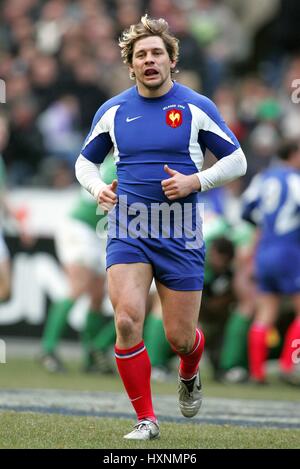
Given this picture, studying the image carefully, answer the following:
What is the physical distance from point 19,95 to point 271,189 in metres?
5.43

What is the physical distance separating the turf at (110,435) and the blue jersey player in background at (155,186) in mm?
252

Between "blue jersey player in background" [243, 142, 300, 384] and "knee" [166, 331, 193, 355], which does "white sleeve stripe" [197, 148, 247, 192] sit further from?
"blue jersey player in background" [243, 142, 300, 384]

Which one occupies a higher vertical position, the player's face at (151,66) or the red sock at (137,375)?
the player's face at (151,66)

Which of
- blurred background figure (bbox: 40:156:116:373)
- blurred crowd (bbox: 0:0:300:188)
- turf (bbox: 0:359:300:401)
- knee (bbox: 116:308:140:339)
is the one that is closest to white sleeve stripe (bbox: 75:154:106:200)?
knee (bbox: 116:308:140:339)

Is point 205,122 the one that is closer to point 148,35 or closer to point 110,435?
point 148,35

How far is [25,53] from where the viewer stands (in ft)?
52.0

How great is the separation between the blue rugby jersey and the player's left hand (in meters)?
0.10

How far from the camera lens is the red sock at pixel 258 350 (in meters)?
10.9

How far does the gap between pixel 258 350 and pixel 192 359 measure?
13.4 feet

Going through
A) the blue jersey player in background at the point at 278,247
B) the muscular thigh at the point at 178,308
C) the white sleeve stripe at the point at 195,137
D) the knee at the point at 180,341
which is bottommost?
the blue jersey player in background at the point at 278,247

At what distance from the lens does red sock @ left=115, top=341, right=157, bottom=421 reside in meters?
6.41

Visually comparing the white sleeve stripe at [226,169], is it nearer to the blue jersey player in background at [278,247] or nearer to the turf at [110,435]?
the turf at [110,435]

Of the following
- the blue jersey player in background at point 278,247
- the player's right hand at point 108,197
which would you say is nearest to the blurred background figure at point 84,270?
the blue jersey player in background at point 278,247
